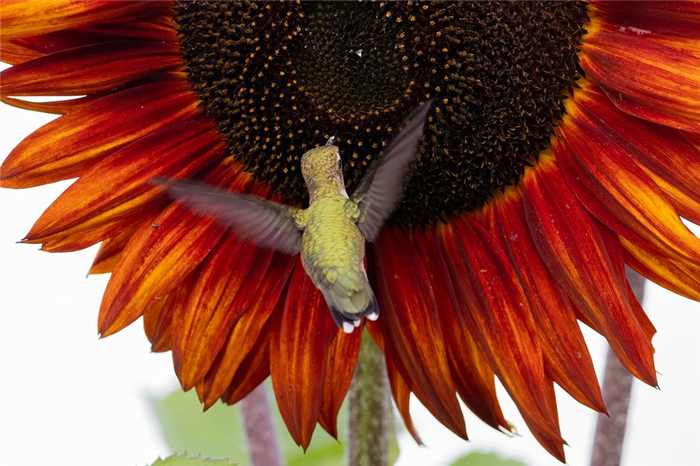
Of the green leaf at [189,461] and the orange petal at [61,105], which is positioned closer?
the green leaf at [189,461]

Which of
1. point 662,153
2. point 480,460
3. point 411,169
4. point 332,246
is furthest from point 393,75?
point 480,460

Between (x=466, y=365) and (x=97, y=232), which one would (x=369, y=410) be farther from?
(x=97, y=232)

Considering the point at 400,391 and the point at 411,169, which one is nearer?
the point at 411,169

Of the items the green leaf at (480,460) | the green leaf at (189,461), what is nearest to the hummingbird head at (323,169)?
the green leaf at (189,461)

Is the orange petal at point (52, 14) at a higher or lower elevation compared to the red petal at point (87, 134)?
higher

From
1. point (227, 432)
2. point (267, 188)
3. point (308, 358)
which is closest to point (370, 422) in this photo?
point (308, 358)

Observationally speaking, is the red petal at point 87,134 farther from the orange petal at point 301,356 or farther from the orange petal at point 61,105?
the orange petal at point 301,356

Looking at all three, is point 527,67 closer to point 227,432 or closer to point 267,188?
point 267,188
